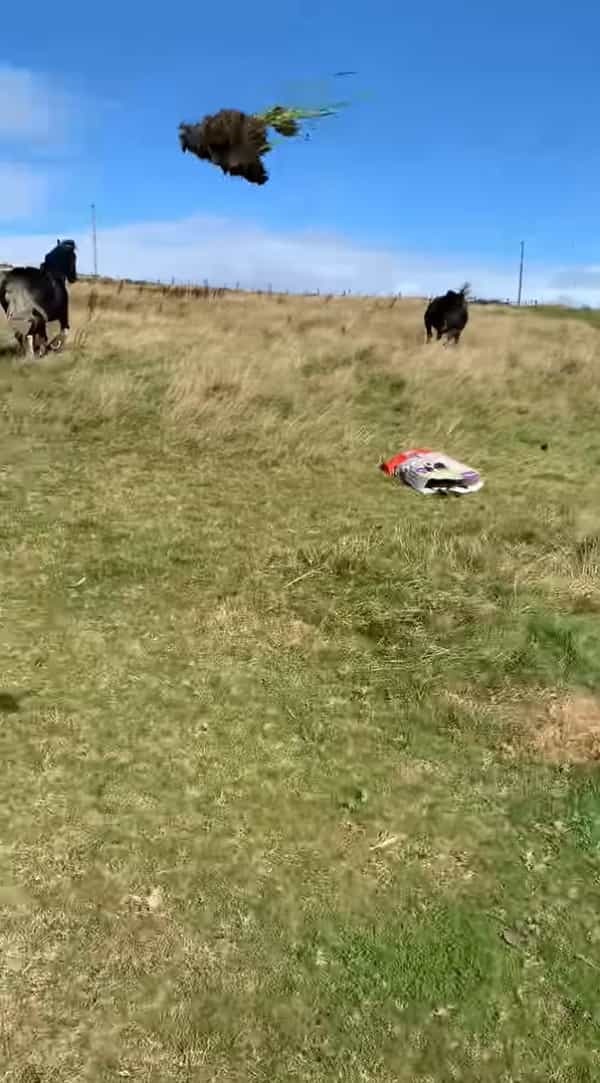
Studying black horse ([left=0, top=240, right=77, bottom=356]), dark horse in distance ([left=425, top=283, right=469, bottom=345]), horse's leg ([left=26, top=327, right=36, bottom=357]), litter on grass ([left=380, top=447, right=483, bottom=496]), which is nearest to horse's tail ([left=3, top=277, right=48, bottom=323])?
black horse ([left=0, top=240, right=77, bottom=356])

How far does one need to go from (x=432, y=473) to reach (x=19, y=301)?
22.9 ft

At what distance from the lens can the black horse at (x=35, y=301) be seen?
12.0 meters

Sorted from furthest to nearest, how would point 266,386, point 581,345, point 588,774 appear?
point 581,345
point 266,386
point 588,774

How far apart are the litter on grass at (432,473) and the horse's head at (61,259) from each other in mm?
7370

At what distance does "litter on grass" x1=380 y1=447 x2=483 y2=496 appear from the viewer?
8914 millimetres

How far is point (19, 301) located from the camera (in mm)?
12250

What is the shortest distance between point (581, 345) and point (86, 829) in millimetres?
20306

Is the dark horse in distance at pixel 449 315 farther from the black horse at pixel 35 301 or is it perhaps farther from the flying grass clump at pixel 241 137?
the flying grass clump at pixel 241 137

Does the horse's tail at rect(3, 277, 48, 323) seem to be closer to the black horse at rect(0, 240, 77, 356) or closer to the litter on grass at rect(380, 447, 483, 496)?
the black horse at rect(0, 240, 77, 356)

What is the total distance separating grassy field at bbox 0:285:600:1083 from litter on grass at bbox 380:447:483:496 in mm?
237

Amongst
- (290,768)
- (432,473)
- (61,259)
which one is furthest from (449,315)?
(290,768)

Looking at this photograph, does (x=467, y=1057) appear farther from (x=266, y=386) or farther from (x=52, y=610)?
(x=266, y=386)

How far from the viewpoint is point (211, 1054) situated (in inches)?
110

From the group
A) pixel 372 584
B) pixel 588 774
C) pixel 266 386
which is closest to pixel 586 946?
pixel 588 774
